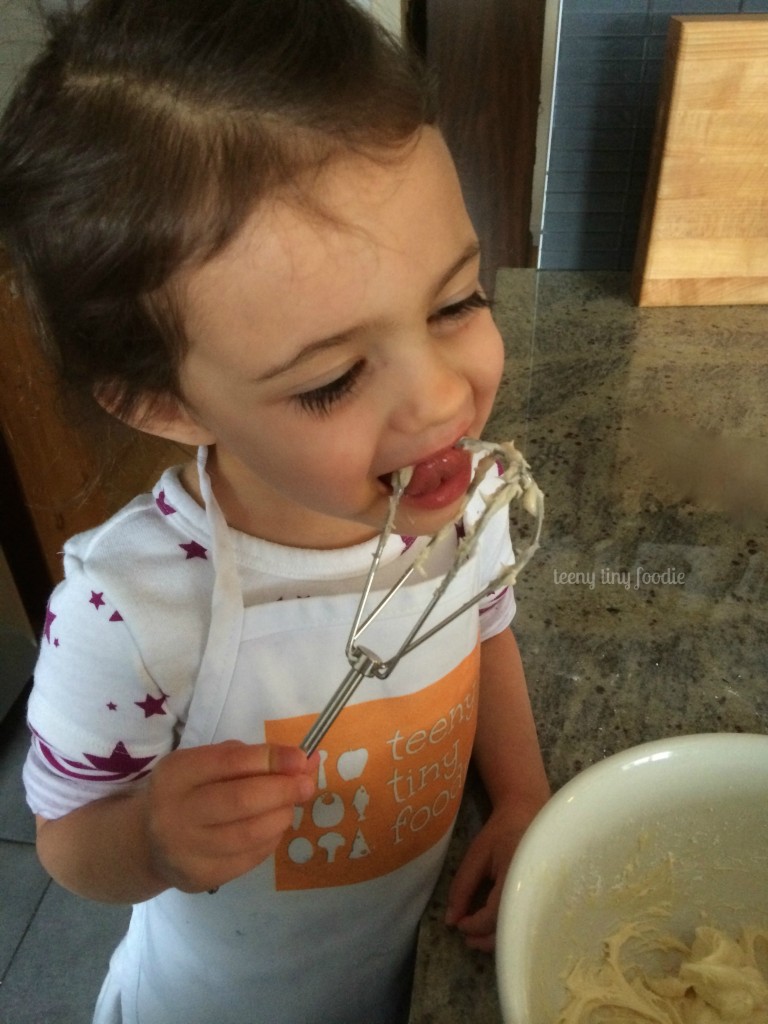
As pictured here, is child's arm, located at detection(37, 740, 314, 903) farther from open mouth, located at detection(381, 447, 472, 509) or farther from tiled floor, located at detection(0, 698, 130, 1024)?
tiled floor, located at detection(0, 698, 130, 1024)

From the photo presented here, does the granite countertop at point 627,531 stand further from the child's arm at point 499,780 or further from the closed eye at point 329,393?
the closed eye at point 329,393

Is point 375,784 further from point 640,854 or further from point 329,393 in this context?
point 329,393

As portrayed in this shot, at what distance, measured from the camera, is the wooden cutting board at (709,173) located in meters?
0.81

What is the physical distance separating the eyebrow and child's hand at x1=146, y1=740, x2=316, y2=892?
0.18m

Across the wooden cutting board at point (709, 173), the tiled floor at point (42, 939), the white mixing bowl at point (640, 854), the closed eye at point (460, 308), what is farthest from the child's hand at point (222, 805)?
the tiled floor at point (42, 939)

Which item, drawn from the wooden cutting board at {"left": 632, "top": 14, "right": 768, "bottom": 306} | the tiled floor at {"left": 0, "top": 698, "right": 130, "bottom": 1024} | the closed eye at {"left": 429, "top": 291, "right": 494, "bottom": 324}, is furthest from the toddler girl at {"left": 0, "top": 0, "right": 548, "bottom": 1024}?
the tiled floor at {"left": 0, "top": 698, "right": 130, "bottom": 1024}

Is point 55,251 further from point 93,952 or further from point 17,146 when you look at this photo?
point 93,952

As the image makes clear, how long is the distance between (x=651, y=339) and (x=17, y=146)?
706 mm

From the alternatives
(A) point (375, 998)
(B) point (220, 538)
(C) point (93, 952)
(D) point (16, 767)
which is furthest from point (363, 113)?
(D) point (16, 767)

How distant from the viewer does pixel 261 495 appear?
518 millimetres

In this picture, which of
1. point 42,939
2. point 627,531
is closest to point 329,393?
point 627,531

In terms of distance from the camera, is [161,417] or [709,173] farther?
[709,173]

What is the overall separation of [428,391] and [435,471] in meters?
0.05

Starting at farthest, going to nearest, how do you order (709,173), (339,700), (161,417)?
(709,173) → (161,417) → (339,700)
